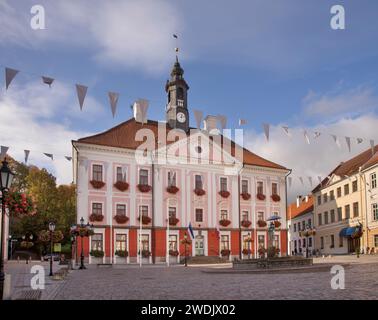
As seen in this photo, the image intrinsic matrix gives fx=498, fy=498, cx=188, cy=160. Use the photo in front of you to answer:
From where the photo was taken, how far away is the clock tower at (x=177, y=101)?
165 ft

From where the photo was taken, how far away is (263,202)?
52688 mm

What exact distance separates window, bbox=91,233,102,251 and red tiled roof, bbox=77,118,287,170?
806 centimetres

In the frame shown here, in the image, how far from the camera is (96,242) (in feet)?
141

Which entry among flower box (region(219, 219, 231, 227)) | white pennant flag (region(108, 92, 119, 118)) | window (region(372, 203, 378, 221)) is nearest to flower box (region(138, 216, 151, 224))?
flower box (region(219, 219, 231, 227))

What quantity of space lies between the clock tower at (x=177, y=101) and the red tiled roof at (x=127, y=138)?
113 cm

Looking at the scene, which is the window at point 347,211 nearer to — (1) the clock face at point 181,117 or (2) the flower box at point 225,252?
(2) the flower box at point 225,252

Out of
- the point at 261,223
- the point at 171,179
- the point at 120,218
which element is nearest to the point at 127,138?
the point at 171,179

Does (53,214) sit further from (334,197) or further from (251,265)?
(251,265)

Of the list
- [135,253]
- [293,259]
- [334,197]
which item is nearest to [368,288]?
[293,259]

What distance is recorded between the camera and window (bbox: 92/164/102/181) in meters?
44.0

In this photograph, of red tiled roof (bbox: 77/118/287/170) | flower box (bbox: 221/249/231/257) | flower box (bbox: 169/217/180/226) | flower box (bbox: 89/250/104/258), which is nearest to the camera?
flower box (bbox: 89/250/104/258)

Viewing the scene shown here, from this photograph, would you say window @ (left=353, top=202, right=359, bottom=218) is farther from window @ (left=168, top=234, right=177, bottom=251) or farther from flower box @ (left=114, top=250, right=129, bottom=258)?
flower box @ (left=114, top=250, right=129, bottom=258)

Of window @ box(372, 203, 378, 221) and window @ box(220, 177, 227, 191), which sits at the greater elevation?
window @ box(220, 177, 227, 191)

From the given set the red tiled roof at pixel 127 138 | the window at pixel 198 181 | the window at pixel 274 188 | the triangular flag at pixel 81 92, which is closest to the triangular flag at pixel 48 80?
the triangular flag at pixel 81 92
